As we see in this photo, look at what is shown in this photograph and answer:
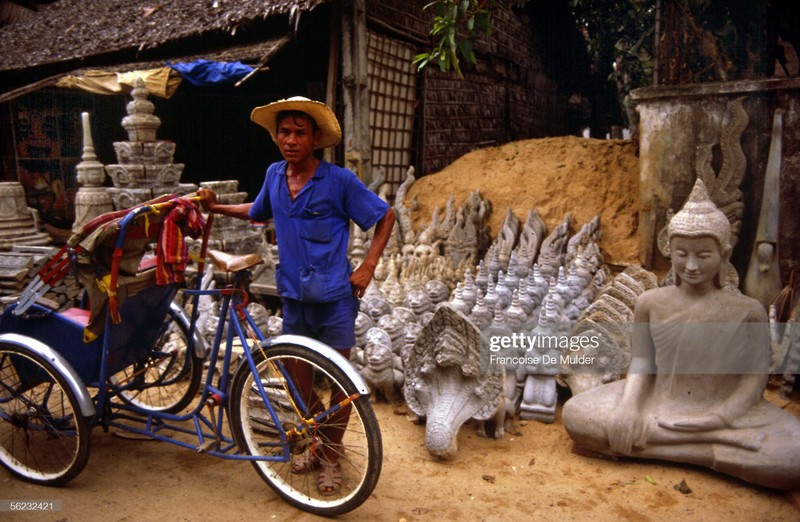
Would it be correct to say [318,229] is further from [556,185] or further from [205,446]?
[556,185]

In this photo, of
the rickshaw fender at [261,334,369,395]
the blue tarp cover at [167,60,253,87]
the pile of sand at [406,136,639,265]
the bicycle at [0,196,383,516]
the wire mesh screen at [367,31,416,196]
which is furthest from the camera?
the wire mesh screen at [367,31,416,196]

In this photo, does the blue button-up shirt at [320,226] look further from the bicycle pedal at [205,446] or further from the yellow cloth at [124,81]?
the yellow cloth at [124,81]

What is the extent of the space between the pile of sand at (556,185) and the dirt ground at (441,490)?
3.70 metres

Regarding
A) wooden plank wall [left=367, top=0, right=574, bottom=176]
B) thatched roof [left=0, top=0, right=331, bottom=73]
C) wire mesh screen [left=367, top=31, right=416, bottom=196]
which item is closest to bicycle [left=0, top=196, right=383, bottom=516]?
thatched roof [left=0, top=0, right=331, bottom=73]

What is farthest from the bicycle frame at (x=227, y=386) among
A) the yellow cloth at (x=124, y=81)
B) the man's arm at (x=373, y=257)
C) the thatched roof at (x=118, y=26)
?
the yellow cloth at (x=124, y=81)

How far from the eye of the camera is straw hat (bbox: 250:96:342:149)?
115 inches

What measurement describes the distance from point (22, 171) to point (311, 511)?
34.7 feet

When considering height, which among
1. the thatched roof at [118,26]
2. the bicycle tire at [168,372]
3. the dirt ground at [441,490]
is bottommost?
the dirt ground at [441,490]

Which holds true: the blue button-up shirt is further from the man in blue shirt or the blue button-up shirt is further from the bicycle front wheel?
the bicycle front wheel

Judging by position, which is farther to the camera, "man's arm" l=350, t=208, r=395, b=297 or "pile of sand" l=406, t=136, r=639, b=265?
"pile of sand" l=406, t=136, r=639, b=265

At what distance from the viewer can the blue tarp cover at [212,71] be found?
7883 millimetres

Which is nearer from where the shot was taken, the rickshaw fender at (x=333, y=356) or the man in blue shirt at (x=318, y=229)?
the rickshaw fender at (x=333, y=356)

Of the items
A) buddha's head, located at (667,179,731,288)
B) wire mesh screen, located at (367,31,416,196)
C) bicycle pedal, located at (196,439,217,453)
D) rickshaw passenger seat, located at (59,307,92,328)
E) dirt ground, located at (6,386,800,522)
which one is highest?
wire mesh screen, located at (367,31,416,196)

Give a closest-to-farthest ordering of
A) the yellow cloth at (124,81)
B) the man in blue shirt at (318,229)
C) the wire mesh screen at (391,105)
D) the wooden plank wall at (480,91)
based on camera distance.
A: the man in blue shirt at (318,229) → the yellow cloth at (124,81) → the wire mesh screen at (391,105) → the wooden plank wall at (480,91)
